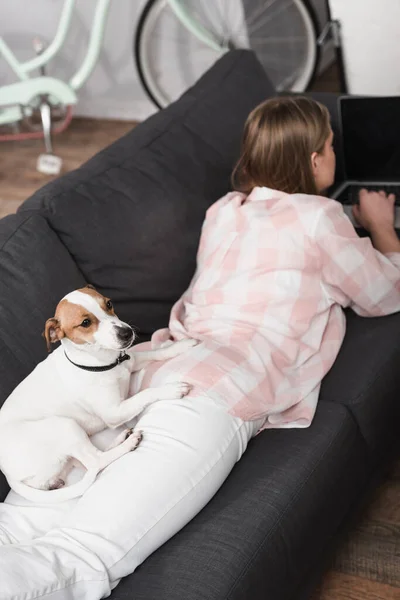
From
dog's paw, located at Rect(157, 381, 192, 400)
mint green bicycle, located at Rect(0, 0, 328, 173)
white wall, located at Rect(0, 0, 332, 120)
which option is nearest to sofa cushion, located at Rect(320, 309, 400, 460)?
dog's paw, located at Rect(157, 381, 192, 400)

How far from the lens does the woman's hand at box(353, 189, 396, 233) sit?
204cm

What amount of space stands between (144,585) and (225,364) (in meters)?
0.48

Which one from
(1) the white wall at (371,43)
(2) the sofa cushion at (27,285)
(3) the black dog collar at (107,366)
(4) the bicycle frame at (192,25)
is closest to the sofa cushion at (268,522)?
(3) the black dog collar at (107,366)

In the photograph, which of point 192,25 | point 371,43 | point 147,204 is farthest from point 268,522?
point 192,25

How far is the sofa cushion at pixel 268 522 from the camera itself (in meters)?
1.38

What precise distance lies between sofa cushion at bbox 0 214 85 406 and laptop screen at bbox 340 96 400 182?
0.92m

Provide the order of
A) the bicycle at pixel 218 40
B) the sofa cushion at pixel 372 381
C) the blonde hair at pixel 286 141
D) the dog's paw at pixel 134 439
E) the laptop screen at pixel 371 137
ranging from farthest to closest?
the bicycle at pixel 218 40
the laptop screen at pixel 371 137
the blonde hair at pixel 286 141
the sofa cushion at pixel 372 381
the dog's paw at pixel 134 439

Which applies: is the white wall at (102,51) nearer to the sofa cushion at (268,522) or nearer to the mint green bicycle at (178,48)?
the mint green bicycle at (178,48)

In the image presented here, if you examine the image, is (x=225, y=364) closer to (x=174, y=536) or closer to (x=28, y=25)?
(x=174, y=536)

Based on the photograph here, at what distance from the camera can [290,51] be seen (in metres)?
3.89

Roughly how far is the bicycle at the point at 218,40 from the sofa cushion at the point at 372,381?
2.10 m

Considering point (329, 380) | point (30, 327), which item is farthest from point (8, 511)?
point (329, 380)

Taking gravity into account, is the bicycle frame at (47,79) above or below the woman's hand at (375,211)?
above

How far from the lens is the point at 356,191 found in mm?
2324
